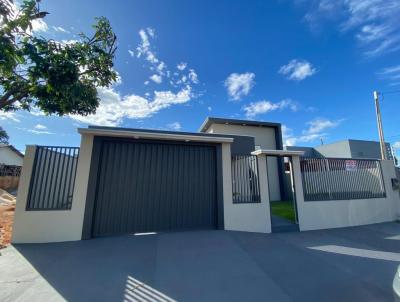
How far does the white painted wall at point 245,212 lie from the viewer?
20.0 feet

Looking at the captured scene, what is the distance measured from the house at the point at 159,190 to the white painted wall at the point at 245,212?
0.11ft

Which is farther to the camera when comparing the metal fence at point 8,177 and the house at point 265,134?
the metal fence at point 8,177

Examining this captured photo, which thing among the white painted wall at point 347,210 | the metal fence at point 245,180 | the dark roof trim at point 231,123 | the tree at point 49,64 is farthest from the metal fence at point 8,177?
the white painted wall at point 347,210

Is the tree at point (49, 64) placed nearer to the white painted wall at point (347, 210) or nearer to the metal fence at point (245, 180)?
the metal fence at point (245, 180)

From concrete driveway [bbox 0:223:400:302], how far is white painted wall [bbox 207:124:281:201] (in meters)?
6.82

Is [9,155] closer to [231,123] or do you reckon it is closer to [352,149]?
[231,123]

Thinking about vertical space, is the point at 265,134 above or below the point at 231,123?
below

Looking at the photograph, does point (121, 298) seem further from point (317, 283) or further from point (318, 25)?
point (318, 25)

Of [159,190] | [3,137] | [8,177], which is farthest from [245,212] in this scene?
[3,137]

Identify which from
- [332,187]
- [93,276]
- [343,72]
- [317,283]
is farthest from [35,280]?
[343,72]

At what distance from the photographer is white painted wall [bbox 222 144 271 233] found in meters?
6.08

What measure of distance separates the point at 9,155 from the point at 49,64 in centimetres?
2783

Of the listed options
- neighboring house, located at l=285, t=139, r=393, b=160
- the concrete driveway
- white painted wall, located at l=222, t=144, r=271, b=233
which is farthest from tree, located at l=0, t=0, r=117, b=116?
neighboring house, located at l=285, t=139, r=393, b=160

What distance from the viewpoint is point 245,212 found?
618cm
